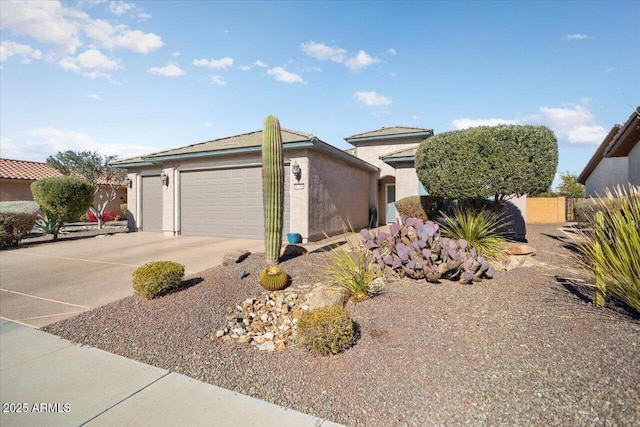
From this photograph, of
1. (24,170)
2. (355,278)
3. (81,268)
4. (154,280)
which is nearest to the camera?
(355,278)

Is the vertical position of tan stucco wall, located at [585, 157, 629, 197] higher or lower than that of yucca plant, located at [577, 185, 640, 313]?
higher

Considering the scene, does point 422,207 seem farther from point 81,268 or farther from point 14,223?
point 14,223

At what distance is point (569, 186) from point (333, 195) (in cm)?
2566

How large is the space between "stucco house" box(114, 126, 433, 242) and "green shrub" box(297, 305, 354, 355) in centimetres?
680

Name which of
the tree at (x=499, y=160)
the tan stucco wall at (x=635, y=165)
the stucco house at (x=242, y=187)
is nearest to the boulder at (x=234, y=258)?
the stucco house at (x=242, y=187)

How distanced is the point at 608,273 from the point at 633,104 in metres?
2.74

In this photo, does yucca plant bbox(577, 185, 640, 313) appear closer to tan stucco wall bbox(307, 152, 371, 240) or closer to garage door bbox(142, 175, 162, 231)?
tan stucco wall bbox(307, 152, 371, 240)

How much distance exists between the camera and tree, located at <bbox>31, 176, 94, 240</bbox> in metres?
12.3

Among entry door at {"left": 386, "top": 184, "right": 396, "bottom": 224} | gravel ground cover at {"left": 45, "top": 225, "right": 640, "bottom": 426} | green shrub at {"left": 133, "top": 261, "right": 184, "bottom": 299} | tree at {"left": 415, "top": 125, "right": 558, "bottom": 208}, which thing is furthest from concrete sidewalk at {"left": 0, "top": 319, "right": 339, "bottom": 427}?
entry door at {"left": 386, "top": 184, "right": 396, "bottom": 224}

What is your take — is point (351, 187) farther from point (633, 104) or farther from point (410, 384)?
point (410, 384)

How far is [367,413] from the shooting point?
2.54 metres

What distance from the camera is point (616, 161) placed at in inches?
604

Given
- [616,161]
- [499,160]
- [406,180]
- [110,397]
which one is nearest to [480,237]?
[499,160]

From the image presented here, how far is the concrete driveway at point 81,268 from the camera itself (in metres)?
5.30
